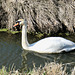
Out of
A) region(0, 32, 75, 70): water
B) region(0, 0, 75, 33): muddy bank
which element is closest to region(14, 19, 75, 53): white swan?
region(0, 32, 75, 70): water

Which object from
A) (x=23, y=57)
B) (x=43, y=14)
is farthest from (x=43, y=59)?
(x=43, y=14)

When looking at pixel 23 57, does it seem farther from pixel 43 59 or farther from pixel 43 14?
pixel 43 14

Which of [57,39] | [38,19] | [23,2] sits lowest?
[57,39]

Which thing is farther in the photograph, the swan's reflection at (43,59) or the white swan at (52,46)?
the white swan at (52,46)

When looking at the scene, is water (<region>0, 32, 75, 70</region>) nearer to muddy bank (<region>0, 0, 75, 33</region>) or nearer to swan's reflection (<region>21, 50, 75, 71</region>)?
swan's reflection (<region>21, 50, 75, 71</region>)

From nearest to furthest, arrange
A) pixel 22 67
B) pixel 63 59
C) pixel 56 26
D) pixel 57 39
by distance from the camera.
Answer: pixel 22 67 → pixel 63 59 → pixel 57 39 → pixel 56 26

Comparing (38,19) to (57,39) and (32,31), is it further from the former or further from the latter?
(57,39)

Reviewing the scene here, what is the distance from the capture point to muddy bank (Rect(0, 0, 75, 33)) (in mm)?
9531

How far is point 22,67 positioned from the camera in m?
6.62

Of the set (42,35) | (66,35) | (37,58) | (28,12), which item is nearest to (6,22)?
(28,12)

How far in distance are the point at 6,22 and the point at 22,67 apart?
4127 mm

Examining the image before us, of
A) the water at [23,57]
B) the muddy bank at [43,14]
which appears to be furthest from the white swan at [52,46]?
the muddy bank at [43,14]

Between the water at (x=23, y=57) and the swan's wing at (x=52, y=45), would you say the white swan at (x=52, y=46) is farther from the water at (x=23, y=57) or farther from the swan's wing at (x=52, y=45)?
the water at (x=23, y=57)

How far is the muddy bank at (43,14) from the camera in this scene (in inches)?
375
